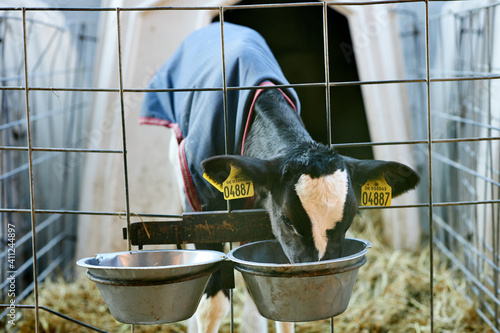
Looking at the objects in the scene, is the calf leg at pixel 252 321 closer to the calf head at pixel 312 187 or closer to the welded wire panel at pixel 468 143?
the calf head at pixel 312 187

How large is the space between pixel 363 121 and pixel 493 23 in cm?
205

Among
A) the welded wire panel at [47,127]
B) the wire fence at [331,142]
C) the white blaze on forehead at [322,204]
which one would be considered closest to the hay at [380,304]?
the wire fence at [331,142]

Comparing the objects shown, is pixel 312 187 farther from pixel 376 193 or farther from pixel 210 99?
pixel 210 99

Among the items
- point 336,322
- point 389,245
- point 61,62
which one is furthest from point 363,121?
point 61,62

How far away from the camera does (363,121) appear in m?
5.39

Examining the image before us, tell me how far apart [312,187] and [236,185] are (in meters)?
0.30

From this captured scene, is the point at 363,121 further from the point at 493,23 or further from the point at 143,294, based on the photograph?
the point at 143,294

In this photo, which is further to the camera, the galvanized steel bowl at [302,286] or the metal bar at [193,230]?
the metal bar at [193,230]

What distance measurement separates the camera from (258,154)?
257 cm

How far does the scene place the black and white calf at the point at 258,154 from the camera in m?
2.09

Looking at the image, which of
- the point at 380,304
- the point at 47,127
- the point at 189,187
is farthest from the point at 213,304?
the point at 47,127

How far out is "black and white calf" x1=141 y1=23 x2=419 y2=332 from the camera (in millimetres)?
2094

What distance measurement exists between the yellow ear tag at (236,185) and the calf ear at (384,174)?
42 centimetres

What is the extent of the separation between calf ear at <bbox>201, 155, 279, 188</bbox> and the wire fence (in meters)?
1.36
